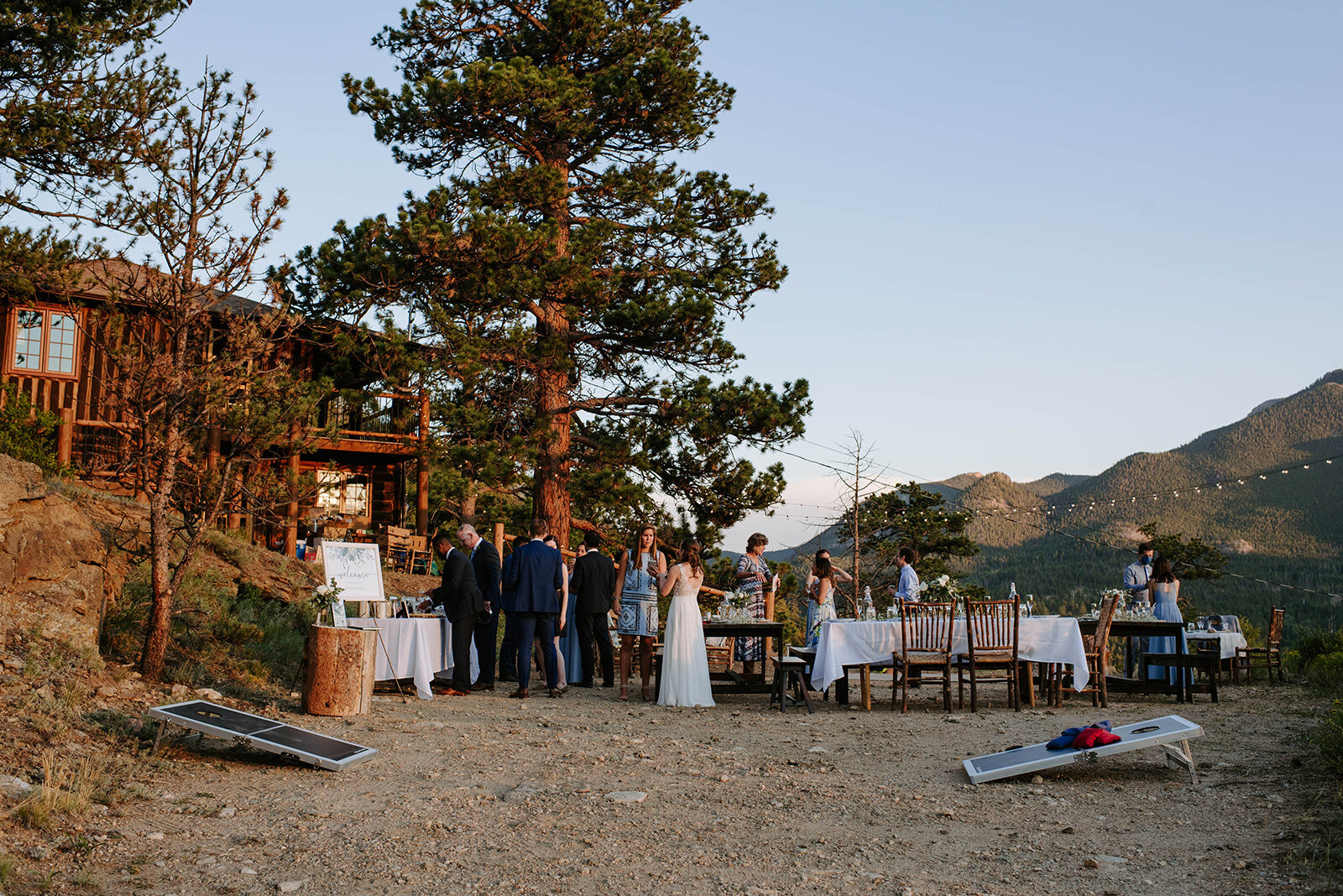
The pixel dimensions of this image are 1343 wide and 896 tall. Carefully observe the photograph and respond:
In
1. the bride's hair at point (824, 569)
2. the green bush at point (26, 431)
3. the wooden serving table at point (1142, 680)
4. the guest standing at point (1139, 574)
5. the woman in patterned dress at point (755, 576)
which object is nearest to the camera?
the bride's hair at point (824, 569)

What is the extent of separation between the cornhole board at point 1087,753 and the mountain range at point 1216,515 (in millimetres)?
25733

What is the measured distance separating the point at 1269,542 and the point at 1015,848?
2069 inches

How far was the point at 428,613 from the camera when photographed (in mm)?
11211

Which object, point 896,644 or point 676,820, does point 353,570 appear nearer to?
point 896,644

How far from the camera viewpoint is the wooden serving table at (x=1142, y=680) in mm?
11234

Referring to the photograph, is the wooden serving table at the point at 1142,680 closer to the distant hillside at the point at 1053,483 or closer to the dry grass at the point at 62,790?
the dry grass at the point at 62,790

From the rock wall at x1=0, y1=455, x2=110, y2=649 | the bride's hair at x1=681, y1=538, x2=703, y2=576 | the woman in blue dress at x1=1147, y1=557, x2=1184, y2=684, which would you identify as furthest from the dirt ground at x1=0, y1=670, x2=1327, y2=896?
the woman in blue dress at x1=1147, y1=557, x2=1184, y2=684

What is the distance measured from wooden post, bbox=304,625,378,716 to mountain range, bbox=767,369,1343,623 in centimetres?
2485

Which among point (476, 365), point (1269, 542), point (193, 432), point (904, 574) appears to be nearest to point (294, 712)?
Result: point (193, 432)

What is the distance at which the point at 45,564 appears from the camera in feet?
27.2

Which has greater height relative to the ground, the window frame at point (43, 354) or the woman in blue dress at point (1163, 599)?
the window frame at point (43, 354)

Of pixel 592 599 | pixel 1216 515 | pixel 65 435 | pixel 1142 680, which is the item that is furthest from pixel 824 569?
pixel 1216 515

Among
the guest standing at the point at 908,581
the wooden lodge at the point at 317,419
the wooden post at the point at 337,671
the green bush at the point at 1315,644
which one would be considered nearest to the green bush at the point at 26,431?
the wooden lodge at the point at 317,419

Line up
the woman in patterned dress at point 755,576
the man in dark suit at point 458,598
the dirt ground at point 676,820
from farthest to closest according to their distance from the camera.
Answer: the woman in patterned dress at point 755,576 → the man in dark suit at point 458,598 → the dirt ground at point 676,820
